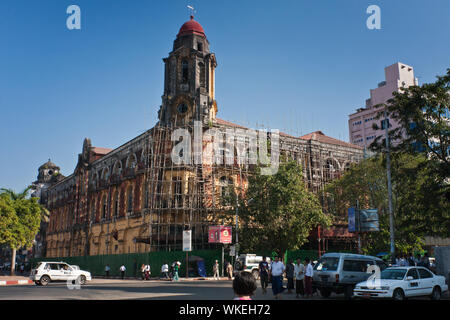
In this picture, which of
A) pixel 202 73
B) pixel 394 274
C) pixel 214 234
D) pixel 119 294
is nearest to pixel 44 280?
pixel 119 294

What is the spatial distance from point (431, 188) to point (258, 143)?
78.0 feet

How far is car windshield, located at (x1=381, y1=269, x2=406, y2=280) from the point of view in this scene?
1528cm

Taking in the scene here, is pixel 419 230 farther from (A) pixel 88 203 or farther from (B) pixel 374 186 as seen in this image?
(A) pixel 88 203

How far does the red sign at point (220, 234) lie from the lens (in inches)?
1277

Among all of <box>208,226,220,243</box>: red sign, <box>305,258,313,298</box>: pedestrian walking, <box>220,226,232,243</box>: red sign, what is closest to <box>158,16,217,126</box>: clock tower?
<box>208,226,220,243</box>: red sign

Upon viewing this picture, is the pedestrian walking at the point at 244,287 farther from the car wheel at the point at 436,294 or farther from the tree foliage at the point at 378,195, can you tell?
the tree foliage at the point at 378,195

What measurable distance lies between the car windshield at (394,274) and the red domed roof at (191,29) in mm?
37010

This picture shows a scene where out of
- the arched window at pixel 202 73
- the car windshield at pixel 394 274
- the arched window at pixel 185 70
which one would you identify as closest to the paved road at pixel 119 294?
the car windshield at pixel 394 274

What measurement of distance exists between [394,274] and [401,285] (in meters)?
0.70

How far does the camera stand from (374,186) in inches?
1423

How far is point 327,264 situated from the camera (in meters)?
17.4

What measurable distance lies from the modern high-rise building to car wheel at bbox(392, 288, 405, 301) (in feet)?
269
